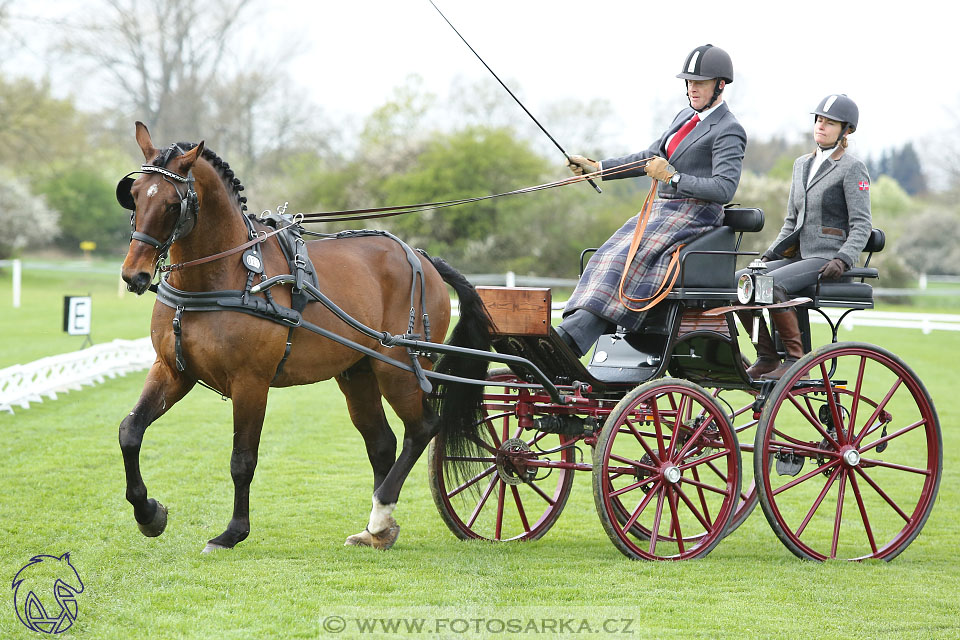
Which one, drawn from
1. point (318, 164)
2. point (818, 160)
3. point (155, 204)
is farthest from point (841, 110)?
point (318, 164)

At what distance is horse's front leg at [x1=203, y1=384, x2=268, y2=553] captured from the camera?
499 cm

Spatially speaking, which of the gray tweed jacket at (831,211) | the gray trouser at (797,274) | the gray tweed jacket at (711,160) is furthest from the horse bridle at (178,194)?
the gray tweed jacket at (831,211)

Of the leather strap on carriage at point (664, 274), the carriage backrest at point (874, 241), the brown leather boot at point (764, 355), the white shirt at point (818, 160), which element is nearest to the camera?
the leather strap on carriage at point (664, 274)

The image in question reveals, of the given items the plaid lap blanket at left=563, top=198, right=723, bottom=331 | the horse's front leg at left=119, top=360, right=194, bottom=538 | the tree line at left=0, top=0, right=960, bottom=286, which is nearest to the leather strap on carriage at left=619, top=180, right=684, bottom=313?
the plaid lap blanket at left=563, top=198, right=723, bottom=331

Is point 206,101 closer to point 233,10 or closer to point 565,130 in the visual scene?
point 233,10

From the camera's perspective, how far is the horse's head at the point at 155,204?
4508mm

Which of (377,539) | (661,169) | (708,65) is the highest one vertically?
(708,65)

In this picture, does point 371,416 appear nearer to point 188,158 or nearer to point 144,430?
point 144,430

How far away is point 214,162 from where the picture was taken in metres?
5.05

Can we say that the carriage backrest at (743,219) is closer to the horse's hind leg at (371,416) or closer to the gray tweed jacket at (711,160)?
the gray tweed jacket at (711,160)

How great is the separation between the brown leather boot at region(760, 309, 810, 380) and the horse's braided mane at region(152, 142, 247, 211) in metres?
3.07

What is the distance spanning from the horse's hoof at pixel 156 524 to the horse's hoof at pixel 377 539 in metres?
0.99

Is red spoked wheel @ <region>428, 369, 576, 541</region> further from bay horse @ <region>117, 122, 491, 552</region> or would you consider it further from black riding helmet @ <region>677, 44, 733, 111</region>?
black riding helmet @ <region>677, 44, 733, 111</region>

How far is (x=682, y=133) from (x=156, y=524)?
3.53 metres
